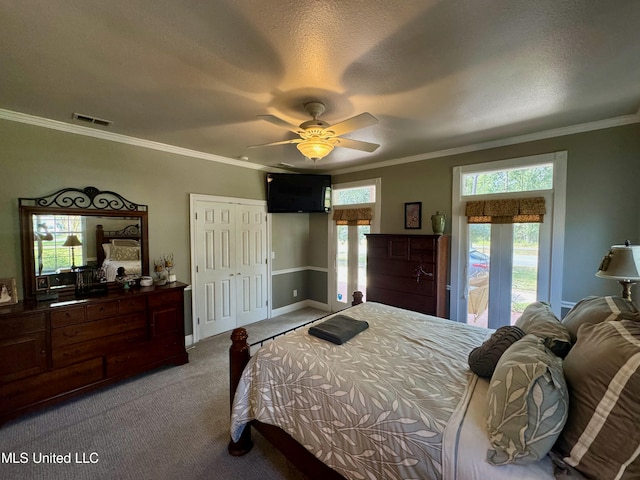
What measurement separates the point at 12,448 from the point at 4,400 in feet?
1.31

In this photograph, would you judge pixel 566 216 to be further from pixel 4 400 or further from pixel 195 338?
pixel 4 400

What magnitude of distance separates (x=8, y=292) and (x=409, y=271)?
4.13 meters

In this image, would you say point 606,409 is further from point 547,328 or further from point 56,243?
point 56,243

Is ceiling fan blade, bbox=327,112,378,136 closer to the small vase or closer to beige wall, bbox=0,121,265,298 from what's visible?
the small vase

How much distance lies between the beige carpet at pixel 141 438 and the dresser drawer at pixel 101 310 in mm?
743

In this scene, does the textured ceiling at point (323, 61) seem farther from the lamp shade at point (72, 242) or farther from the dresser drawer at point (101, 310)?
the dresser drawer at point (101, 310)

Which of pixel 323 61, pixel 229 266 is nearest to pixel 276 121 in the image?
pixel 323 61

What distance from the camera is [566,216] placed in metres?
2.84

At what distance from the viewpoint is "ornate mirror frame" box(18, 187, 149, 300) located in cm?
254

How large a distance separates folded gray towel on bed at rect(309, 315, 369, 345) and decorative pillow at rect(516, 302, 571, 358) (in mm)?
1135

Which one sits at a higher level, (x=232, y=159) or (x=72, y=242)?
(x=232, y=159)

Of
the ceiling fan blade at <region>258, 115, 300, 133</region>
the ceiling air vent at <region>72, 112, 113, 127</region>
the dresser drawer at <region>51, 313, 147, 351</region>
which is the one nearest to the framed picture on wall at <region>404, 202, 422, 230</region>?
the ceiling fan blade at <region>258, 115, 300, 133</region>

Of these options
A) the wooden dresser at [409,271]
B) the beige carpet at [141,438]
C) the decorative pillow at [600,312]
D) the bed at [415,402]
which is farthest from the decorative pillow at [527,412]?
the wooden dresser at [409,271]

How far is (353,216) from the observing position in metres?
4.63
